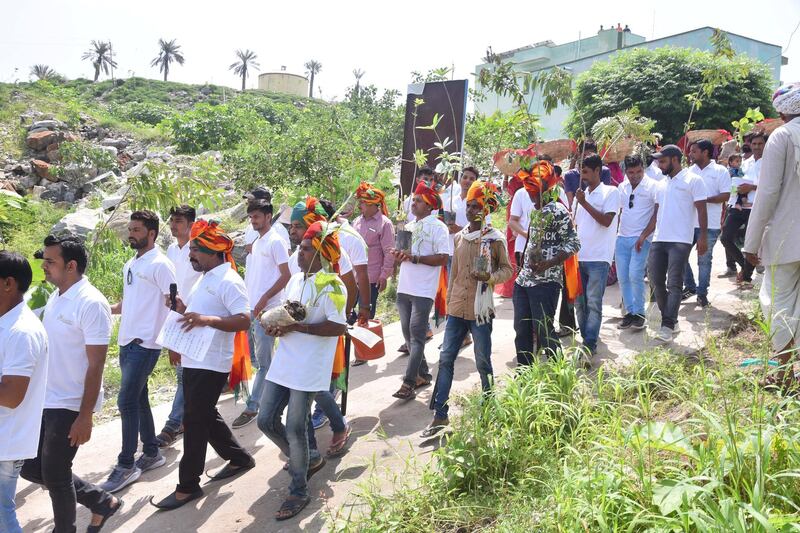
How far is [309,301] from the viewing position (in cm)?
420

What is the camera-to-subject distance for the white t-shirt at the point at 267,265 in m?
5.64

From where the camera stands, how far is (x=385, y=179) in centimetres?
1129

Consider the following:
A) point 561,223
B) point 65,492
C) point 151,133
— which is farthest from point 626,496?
point 151,133

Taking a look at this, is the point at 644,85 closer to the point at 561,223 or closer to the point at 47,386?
the point at 561,223

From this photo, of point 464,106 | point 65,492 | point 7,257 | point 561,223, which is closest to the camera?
point 7,257

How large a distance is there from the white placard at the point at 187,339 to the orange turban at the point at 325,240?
0.95 m

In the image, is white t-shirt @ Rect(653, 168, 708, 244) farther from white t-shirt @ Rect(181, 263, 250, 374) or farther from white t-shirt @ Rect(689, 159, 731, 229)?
white t-shirt @ Rect(181, 263, 250, 374)

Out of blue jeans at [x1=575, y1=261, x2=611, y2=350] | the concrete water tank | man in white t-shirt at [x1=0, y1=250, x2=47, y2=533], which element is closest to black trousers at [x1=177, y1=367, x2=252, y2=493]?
man in white t-shirt at [x1=0, y1=250, x2=47, y2=533]

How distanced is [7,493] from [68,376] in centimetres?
76

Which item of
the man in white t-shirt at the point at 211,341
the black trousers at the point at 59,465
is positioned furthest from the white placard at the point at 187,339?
the black trousers at the point at 59,465

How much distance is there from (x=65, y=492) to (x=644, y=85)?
24.9 m

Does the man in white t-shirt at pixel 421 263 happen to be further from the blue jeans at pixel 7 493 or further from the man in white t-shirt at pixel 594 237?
the blue jeans at pixel 7 493

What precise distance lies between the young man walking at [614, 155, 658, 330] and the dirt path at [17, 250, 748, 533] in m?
0.35

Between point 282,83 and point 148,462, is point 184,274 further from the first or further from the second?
point 282,83
